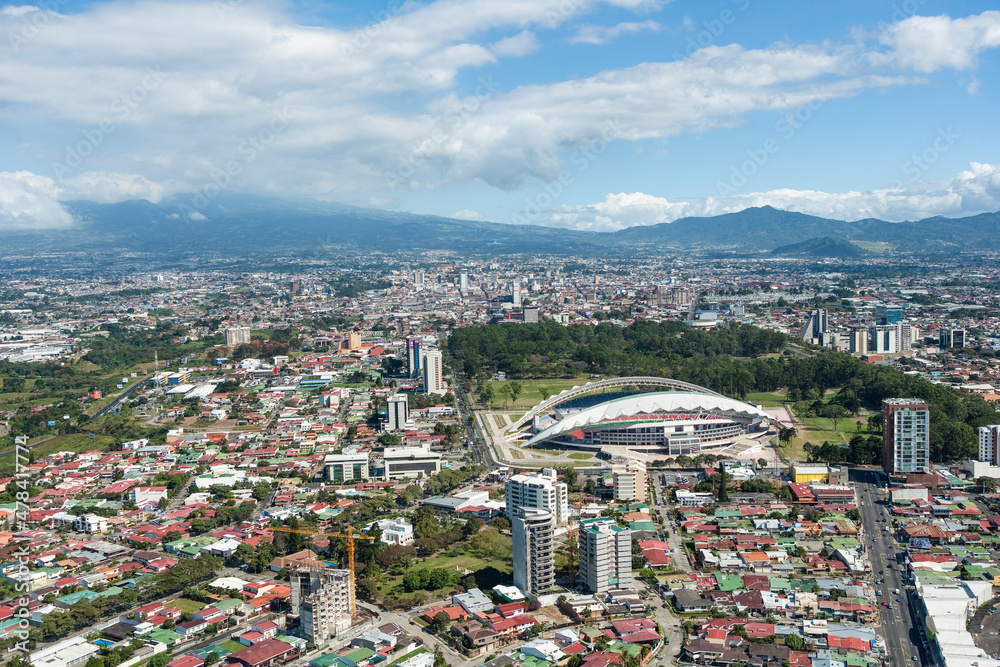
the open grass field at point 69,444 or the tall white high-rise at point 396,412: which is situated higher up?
the tall white high-rise at point 396,412

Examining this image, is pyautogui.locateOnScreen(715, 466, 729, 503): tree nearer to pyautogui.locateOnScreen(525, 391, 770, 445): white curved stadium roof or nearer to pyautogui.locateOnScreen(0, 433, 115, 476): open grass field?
pyautogui.locateOnScreen(525, 391, 770, 445): white curved stadium roof

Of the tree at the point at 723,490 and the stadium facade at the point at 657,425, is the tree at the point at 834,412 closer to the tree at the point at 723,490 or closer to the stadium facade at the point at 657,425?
the stadium facade at the point at 657,425

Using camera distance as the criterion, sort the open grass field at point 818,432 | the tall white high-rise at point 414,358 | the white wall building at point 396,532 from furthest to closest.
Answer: the tall white high-rise at point 414,358, the open grass field at point 818,432, the white wall building at point 396,532

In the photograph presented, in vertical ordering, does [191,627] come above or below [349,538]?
below

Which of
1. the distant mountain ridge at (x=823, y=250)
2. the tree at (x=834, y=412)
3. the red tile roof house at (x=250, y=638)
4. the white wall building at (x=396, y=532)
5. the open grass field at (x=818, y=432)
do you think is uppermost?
the distant mountain ridge at (x=823, y=250)

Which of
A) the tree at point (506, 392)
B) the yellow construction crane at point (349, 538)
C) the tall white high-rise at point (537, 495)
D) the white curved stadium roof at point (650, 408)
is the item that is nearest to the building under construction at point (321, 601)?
the yellow construction crane at point (349, 538)

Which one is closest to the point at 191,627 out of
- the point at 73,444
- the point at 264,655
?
the point at 264,655

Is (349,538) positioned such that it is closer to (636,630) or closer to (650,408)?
(636,630)
